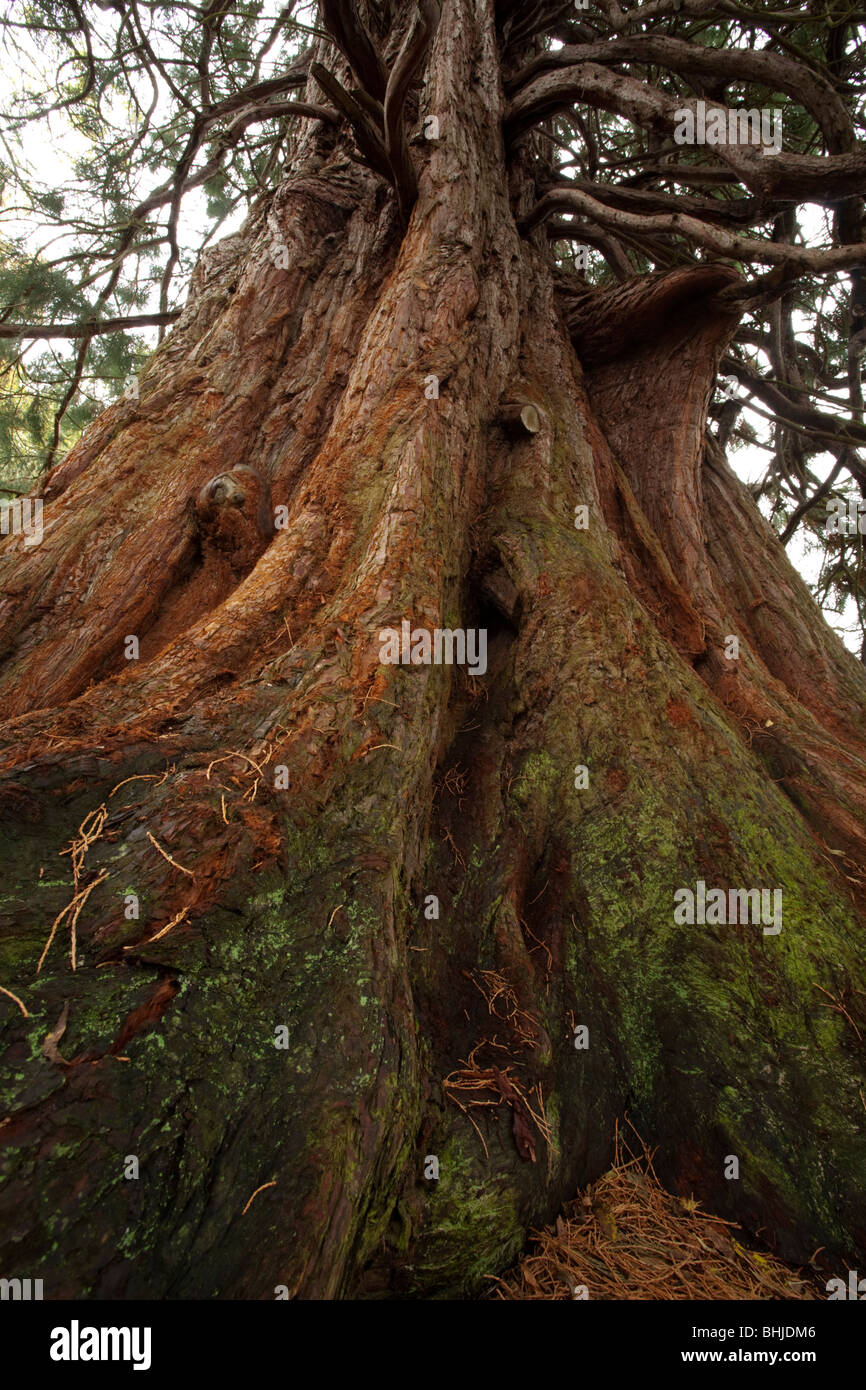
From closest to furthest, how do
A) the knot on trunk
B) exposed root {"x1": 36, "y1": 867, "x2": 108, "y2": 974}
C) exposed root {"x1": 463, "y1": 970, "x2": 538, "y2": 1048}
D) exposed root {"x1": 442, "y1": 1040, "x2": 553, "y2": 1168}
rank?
exposed root {"x1": 36, "y1": 867, "x2": 108, "y2": 974}, exposed root {"x1": 442, "y1": 1040, "x2": 553, "y2": 1168}, exposed root {"x1": 463, "y1": 970, "x2": 538, "y2": 1048}, the knot on trunk

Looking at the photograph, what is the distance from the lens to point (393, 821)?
5.81 feet

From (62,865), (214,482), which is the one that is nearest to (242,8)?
(214,482)

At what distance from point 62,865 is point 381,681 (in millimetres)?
940

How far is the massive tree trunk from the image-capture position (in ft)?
3.86

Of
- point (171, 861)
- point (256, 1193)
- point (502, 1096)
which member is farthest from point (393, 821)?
point (256, 1193)

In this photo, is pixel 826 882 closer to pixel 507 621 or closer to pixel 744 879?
pixel 744 879

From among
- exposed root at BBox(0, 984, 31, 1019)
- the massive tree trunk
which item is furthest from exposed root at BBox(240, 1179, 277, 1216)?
exposed root at BBox(0, 984, 31, 1019)

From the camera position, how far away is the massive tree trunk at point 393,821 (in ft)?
3.86

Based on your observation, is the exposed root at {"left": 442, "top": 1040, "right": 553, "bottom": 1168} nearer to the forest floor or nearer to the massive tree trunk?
the massive tree trunk

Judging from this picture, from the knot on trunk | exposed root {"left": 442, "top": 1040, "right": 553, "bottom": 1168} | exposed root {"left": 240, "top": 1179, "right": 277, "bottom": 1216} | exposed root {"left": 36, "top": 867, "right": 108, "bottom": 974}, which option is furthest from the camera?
the knot on trunk

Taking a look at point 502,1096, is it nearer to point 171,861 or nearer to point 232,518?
point 171,861

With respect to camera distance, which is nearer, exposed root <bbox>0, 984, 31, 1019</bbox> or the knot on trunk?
exposed root <bbox>0, 984, 31, 1019</bbox>

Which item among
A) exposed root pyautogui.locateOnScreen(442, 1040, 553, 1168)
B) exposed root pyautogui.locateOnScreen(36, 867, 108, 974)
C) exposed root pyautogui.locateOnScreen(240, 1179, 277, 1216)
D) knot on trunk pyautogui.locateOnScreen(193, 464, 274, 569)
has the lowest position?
exposed root pyautogui.locateOnScreen(442, 1040, 553, 1168)

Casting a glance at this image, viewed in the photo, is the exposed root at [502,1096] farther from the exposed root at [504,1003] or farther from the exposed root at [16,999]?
the exposed root at [16,999]
